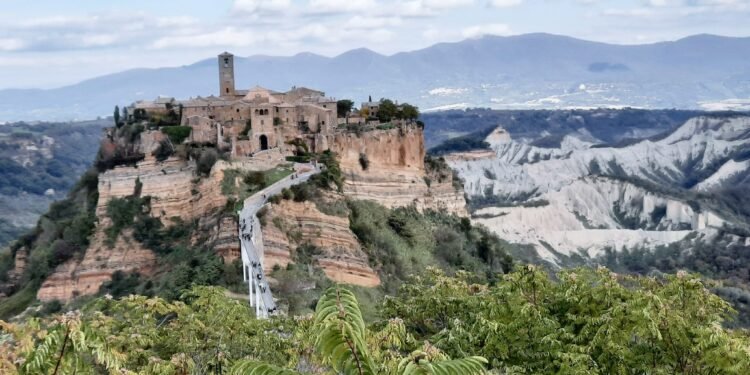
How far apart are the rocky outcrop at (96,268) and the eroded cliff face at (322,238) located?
24.0 ft

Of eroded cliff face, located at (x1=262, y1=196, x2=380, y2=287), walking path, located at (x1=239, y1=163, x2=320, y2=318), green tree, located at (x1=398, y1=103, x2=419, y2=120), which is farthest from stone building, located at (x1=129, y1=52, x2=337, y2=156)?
green tree, located at (x1=398, y1=103, x2=419, y2=120)

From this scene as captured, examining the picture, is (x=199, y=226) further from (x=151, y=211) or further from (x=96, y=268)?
(x=96, y=268)

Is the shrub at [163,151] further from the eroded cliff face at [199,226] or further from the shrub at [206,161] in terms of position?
the shrub at [206,161]

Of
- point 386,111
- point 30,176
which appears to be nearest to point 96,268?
point 386,111

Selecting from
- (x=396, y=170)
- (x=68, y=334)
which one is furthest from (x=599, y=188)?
(x=68, y=334)

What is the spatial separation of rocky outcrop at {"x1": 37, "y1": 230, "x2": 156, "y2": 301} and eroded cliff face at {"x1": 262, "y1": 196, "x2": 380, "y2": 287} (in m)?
7.30

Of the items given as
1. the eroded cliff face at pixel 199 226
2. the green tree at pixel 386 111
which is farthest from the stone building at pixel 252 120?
the green tree at pixel 386 111

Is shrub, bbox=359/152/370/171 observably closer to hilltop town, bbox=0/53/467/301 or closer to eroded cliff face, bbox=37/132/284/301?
hilltop town, bbox=0/53/467/301

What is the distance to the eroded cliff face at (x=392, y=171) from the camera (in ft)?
180

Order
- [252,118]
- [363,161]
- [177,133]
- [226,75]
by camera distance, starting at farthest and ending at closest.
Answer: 1. [226,75]
2. [363,161]
3. [252,118]
4. [177,133]

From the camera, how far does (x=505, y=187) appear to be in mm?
143750

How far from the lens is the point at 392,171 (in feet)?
190

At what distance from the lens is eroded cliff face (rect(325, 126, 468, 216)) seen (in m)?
54.9

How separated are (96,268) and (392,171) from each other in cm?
2134
